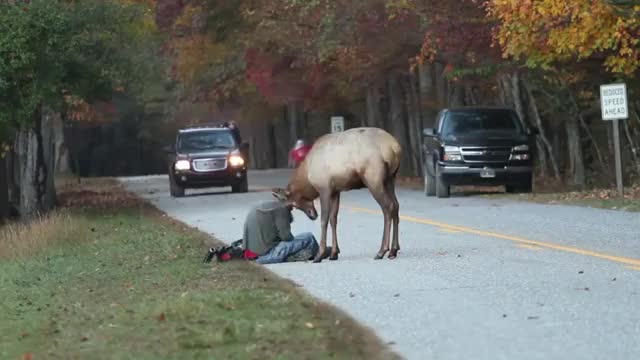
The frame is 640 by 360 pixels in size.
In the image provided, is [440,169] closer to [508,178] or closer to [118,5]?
Result: [508,178]

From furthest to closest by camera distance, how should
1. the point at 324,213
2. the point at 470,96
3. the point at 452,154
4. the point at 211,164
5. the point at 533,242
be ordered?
the point at 470,96 < the point at 211,164 < the point at 452,154 < the point at 533,242 < the point at 324,213

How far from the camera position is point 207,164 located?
3969 centimetres

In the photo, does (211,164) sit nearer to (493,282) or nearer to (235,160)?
(235,160)

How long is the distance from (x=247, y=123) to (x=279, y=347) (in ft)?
200

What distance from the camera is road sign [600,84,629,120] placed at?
2752 centimetres

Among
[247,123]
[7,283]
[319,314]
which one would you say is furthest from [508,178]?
[247,123]

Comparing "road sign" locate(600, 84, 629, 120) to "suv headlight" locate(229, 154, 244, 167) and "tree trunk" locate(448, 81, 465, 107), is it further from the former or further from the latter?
"tree trunk" locate(448, 81, 465, 107)

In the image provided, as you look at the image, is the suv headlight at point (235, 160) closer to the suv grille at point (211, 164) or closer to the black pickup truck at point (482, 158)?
A: the suv grille at point (211, 164)

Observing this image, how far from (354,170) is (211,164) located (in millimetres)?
23639

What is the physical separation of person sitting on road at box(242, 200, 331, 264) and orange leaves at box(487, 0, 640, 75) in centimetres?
1097

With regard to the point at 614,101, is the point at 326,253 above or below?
below

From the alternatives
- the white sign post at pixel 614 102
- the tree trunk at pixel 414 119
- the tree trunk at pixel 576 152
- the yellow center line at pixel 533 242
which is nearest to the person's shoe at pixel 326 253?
the yellow center line at pixel 533 242

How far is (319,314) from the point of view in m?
11.7

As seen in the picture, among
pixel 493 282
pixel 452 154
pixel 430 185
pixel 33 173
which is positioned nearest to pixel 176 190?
pixel 33 173
